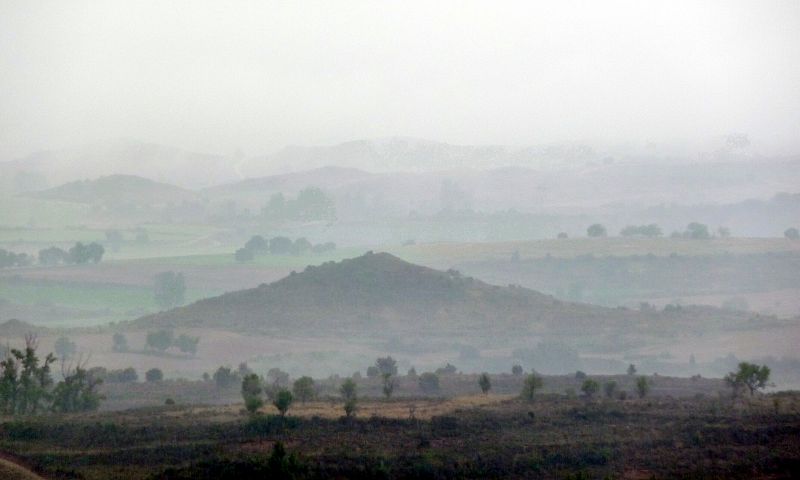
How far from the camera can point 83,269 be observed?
6688 inches

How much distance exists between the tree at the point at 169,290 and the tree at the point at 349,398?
95.4 metres

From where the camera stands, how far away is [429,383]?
3327 inches

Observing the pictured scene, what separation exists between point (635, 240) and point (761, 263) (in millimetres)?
22339

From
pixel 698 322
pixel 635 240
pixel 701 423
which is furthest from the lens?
pixel 635 240

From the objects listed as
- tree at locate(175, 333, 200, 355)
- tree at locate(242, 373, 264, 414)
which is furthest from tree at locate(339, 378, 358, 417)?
tree at locate(175, 333, 200, 355)

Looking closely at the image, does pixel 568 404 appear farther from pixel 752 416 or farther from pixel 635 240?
pixel 635 240

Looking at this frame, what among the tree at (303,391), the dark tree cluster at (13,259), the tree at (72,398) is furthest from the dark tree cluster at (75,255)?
the tree at (303,391)

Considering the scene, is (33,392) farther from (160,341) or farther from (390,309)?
(390,309)

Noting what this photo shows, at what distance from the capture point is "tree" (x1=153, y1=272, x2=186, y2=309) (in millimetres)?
163125

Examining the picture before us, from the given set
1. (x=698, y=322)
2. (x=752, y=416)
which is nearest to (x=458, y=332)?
(x=698, y=322)

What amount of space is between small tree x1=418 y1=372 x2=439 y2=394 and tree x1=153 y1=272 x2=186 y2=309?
8373 centimetres

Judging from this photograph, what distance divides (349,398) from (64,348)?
61.7 m

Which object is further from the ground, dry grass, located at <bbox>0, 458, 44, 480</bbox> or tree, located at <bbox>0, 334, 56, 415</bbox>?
tree, located at <bbox>0, 334, 56, 415</bbox>

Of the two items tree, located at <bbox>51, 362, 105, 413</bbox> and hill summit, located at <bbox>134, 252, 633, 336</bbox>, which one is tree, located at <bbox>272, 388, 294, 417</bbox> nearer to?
tree, located at <bbox>51, 362, 105, 413</bbox>
